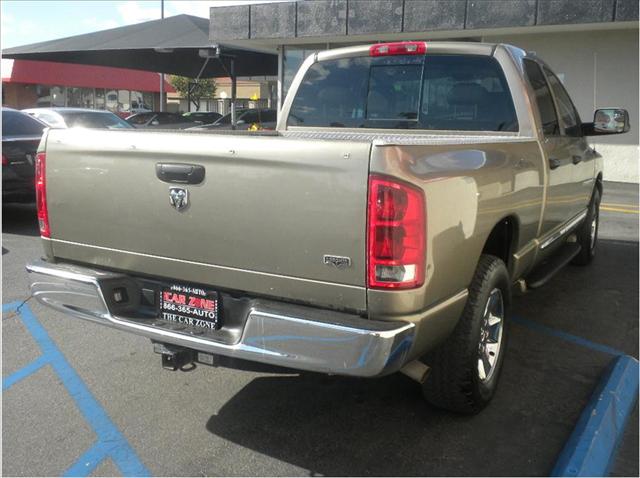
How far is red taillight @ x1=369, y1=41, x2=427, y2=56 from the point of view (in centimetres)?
446

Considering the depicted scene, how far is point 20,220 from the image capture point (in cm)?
934

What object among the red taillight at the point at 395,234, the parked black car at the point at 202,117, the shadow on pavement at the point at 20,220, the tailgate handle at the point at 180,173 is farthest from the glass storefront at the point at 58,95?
the red taillight at the point at 395,234

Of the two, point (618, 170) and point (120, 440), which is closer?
point (120, 440)

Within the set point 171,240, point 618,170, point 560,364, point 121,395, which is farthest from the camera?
point 618,170

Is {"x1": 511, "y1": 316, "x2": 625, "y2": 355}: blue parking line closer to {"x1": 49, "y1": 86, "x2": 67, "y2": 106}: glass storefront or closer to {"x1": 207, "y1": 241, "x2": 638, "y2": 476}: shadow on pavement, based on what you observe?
{"x1": 207, "y1": 241, "x2": 638, "y2": 476}: shadow on pavement

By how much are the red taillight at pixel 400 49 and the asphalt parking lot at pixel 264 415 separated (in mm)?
2257

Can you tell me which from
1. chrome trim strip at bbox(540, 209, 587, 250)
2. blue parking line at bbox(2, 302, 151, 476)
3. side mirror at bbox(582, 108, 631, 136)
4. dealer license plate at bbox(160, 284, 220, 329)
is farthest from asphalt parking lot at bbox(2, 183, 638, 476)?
side mirror at bbox(582, 108, 631, 136)

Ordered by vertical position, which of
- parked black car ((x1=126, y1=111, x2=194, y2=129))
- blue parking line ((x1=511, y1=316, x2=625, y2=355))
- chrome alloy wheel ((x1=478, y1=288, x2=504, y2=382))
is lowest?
blue parking line ((x1=511, y1=316, x2=625, y2=355))

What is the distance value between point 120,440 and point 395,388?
1.63 meters

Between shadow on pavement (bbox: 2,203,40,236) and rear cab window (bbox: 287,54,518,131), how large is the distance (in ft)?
17.3

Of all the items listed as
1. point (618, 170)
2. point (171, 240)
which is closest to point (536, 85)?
point (171, 240)

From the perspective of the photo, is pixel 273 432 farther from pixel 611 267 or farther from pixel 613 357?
pixel 611 267

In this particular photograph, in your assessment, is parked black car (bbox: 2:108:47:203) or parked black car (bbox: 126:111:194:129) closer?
parked black car (bbox: 2:108:47:203)

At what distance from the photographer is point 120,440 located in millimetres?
3145
